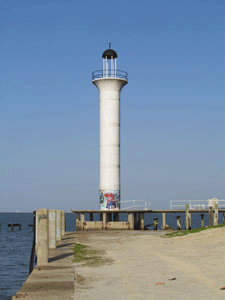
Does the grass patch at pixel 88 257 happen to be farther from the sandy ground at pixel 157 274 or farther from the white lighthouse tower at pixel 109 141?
the white lighthouse tower at pixel 109 141

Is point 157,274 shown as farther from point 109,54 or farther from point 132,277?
point 109,54

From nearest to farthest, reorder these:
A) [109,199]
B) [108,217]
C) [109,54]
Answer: [109,199]
[108,217]
[109,54]

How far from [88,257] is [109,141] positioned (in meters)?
31.4

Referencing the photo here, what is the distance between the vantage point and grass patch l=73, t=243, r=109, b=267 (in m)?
19.0

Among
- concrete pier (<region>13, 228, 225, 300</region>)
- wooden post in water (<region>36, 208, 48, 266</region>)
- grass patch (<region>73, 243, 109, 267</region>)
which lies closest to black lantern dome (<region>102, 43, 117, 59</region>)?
grass patch (<region>73, 243, 109, 267</region>)

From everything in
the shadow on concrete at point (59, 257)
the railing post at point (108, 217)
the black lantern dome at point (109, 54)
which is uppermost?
the black lantern dome at point (109, 54)

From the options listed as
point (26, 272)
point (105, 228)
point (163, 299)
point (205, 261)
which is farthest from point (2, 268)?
point (163, 299)

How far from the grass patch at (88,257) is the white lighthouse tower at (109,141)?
2633 centimetres

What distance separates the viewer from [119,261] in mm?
19219

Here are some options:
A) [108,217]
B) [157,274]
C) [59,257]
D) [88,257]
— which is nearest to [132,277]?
[157,274]

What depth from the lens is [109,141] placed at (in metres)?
51.8

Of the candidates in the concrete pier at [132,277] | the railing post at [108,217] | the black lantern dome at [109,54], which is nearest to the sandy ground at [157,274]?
the concrete pier at [132,277]

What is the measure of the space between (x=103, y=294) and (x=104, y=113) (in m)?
40.6

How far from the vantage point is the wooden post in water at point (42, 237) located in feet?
61.1
